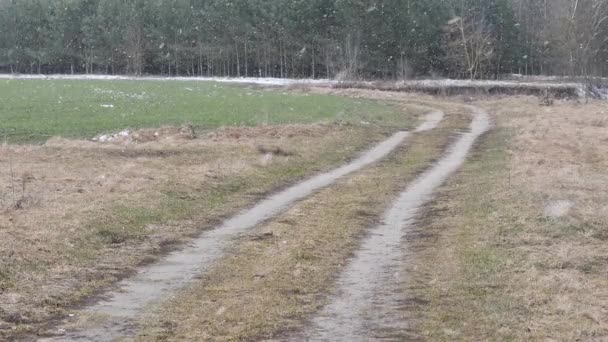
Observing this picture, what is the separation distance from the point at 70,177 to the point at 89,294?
8024 mm

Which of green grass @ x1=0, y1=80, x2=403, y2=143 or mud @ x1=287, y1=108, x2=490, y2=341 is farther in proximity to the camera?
green grass @ x1=0, y1=80, x2=403, y2=143

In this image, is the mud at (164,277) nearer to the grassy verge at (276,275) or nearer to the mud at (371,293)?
the grassy verge at (276,275)

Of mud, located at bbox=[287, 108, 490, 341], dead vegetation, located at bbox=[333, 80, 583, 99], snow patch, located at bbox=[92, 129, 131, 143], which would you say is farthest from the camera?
dead vegetation, located at bbox=[333, 80, 583, 99]

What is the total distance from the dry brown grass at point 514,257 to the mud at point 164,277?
2705mm

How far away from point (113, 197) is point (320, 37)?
63906mm

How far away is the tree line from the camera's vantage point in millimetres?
70562

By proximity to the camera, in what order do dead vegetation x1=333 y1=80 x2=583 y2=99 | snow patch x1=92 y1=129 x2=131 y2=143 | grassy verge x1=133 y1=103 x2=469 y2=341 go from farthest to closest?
dead vegetation x1=333 y1=80 x2=583 y2=99 < snow patch x1=92 y1=129 x2=131 y2=143 < grassy verge x1=133 y1=103 x2=469 y2=341

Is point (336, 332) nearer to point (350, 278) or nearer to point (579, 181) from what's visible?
point (350, 278)

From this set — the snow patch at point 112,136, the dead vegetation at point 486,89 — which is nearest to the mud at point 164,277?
the snow patch at point 112,136

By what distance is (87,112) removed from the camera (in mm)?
31453

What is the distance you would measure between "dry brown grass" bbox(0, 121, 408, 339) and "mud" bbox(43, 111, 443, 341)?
0.31 meters

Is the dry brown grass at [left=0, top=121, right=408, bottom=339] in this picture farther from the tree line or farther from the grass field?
the tree line

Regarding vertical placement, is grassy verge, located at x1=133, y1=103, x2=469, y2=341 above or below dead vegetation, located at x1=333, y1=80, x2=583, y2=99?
below

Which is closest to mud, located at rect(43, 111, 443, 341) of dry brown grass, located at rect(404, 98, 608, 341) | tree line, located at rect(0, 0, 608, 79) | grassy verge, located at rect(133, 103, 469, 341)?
grassy verge, located at rect(133, 103, 469, 341)
